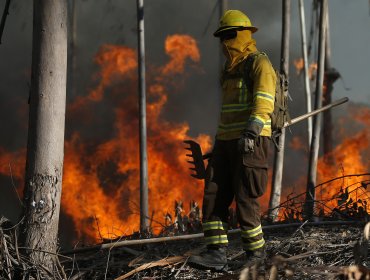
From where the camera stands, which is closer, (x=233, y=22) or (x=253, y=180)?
(x=253, y=180)

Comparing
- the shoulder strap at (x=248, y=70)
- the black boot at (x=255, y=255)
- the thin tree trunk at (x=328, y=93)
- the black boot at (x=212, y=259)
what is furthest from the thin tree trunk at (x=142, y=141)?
the shoulder strap at (x=248, y=70)

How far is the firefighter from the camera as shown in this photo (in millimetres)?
5262

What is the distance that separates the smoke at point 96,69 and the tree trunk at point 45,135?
14.8 metres

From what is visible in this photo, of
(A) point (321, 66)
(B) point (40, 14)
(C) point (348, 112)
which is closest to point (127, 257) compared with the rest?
(B) point (40, 14)

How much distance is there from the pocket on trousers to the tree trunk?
1.53 m

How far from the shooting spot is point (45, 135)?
534 centimetres

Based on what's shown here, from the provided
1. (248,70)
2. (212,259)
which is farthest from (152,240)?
(248,70)

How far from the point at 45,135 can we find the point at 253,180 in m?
1.72

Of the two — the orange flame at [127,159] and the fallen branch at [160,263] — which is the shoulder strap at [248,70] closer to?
the fallen branch at [160,263]

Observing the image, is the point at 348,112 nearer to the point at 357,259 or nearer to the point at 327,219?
the point at 327,219

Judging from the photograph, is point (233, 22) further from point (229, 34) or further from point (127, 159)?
point (127, 159)

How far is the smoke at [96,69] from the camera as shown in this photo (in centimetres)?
2070

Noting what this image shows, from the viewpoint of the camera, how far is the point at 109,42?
74.6 ft

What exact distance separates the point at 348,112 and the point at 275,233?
19398 mm
